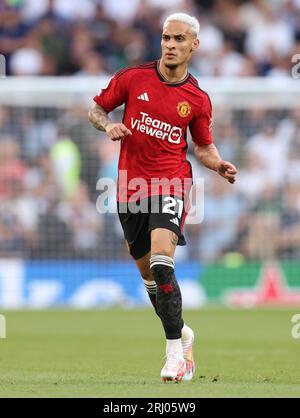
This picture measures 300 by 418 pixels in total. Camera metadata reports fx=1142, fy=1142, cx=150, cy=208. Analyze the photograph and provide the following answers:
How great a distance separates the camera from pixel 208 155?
31.3 ft

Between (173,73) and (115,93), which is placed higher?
(173,73)

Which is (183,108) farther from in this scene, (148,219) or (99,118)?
(148,219)

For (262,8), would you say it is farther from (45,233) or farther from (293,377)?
(293,377)

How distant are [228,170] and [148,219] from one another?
75 centimetres

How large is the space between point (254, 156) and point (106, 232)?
2.94 m

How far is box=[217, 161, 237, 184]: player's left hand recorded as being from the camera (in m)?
9.05

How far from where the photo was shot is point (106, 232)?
1955 centimetres

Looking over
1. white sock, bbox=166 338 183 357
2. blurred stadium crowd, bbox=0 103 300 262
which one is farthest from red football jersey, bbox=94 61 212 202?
blurred stadium crowd, bbox=0 103 300 262

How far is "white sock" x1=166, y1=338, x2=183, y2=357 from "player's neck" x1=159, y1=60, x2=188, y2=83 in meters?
2.12

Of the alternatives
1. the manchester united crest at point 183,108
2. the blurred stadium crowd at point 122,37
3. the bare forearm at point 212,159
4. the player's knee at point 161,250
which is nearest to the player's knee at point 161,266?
the player's knee at point 161,250

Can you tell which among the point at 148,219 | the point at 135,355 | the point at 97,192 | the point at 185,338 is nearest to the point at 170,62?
the point at 148,219

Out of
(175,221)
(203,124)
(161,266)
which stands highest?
(203,124)
